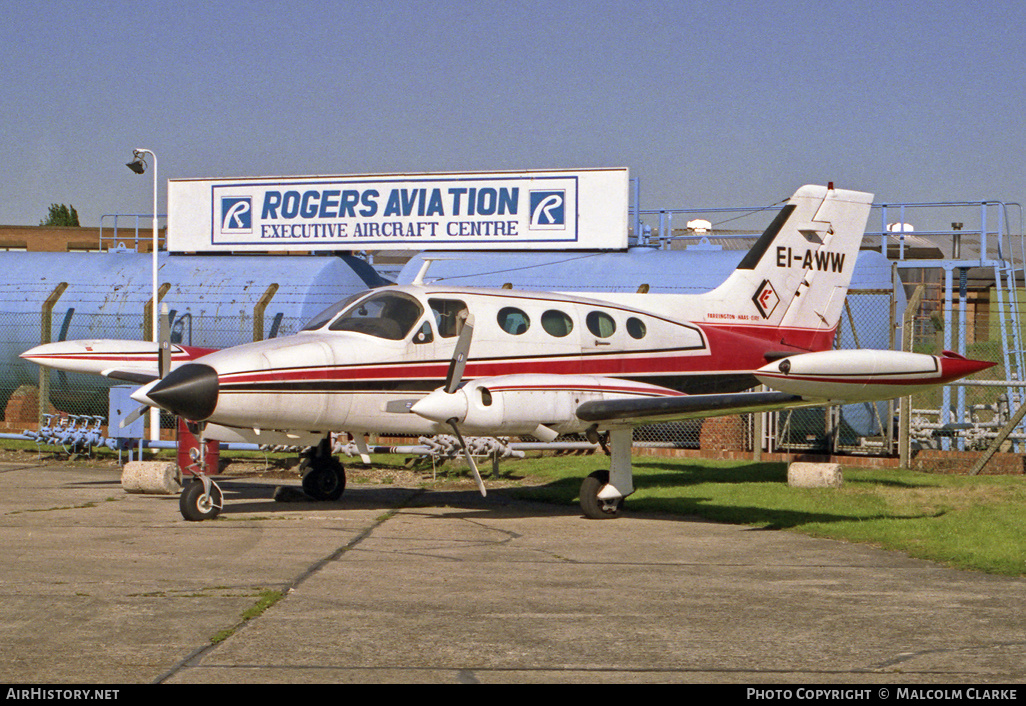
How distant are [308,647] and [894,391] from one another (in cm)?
777

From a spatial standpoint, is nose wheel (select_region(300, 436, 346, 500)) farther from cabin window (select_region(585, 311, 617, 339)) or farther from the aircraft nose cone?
cabin window (select_region(585, 311, 617, 339))

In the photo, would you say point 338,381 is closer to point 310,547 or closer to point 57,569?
point 310,547

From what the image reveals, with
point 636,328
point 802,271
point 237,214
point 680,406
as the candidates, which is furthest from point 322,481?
point 237,214

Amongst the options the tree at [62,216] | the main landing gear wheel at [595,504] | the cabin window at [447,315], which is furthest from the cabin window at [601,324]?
the tree at [62,216]

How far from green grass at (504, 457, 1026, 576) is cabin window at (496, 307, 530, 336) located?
297cm

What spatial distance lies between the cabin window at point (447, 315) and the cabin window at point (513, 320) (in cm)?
57

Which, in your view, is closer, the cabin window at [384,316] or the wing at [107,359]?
the cabin window at [384,316]

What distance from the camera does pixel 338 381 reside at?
42.4 ft

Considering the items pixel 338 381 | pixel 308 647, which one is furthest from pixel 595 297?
pixel 308 647

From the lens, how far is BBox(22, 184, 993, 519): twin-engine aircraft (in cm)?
1185

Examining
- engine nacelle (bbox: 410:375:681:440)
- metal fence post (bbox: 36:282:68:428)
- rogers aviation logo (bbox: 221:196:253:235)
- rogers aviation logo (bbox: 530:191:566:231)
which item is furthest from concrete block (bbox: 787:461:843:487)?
rogers aviation logo (bbox: 221:196:253:235)

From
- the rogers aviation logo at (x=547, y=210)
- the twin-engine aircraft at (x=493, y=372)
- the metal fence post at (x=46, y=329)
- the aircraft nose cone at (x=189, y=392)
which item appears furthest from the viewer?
the rogers aviation logo at (x=547, y=210)

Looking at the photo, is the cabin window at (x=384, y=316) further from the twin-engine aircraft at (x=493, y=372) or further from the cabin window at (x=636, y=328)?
the cabin window at (x=636, y=328)

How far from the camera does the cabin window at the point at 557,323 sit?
1439 cm
